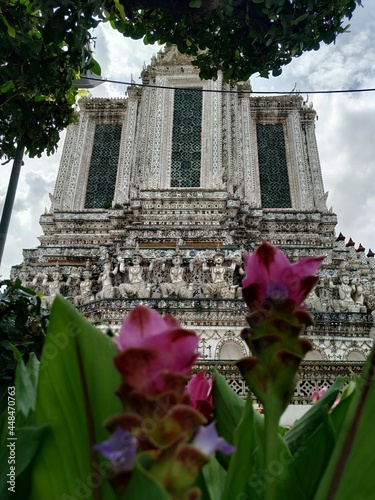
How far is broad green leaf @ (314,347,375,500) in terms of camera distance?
1.41 ft

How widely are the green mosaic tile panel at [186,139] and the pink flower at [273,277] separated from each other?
1204 cm

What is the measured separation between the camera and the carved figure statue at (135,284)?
8.20 m

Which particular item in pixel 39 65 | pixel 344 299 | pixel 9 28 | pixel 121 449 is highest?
pixel 344 299

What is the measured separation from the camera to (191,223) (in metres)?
10.9

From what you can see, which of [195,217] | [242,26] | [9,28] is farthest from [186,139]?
[9,28]

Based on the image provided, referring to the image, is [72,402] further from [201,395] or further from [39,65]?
[39,65]

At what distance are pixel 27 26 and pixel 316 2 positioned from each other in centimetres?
159

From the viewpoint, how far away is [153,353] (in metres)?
0.37

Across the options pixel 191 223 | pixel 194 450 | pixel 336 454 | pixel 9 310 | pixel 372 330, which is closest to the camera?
A: pixel 194 450

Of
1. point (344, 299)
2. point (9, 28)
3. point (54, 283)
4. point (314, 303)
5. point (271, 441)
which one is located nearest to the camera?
point (271, 441)

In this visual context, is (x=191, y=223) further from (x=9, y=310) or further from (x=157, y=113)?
(x=9, y=310)

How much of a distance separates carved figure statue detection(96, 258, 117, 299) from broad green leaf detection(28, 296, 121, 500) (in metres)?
7.96

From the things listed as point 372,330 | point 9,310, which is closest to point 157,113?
point 372,330

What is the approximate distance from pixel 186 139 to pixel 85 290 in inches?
252
